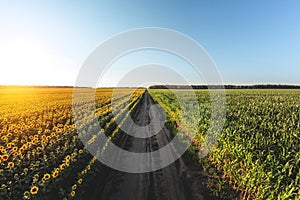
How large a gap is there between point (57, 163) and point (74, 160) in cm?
64

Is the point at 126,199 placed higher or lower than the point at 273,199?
lower

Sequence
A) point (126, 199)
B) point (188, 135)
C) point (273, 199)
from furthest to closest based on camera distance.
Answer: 1. point (188, 135)
2. point (126, 199)
3. point (273, 199)

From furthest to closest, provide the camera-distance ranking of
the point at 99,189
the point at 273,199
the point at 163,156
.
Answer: the point at 163,156, the point at 99,189, the point at 273,199

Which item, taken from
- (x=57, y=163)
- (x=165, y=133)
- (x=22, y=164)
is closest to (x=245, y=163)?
(x=57, y=163)

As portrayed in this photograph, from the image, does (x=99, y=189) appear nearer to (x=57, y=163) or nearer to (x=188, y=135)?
(x=57, y=163)

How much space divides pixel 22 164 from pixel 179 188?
4.06m

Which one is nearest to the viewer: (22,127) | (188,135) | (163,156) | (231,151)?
(231,151)

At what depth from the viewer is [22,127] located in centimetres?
990

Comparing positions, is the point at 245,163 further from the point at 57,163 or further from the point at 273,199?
the point at 57,163

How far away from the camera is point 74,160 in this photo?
227 inches

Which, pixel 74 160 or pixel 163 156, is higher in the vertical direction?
pixel 74 160

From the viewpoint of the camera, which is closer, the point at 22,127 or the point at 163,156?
the point at 163,156

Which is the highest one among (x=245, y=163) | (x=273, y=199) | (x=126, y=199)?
(x=245, y=163)

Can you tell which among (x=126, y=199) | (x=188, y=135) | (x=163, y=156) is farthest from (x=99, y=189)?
(x=188, y=135)
